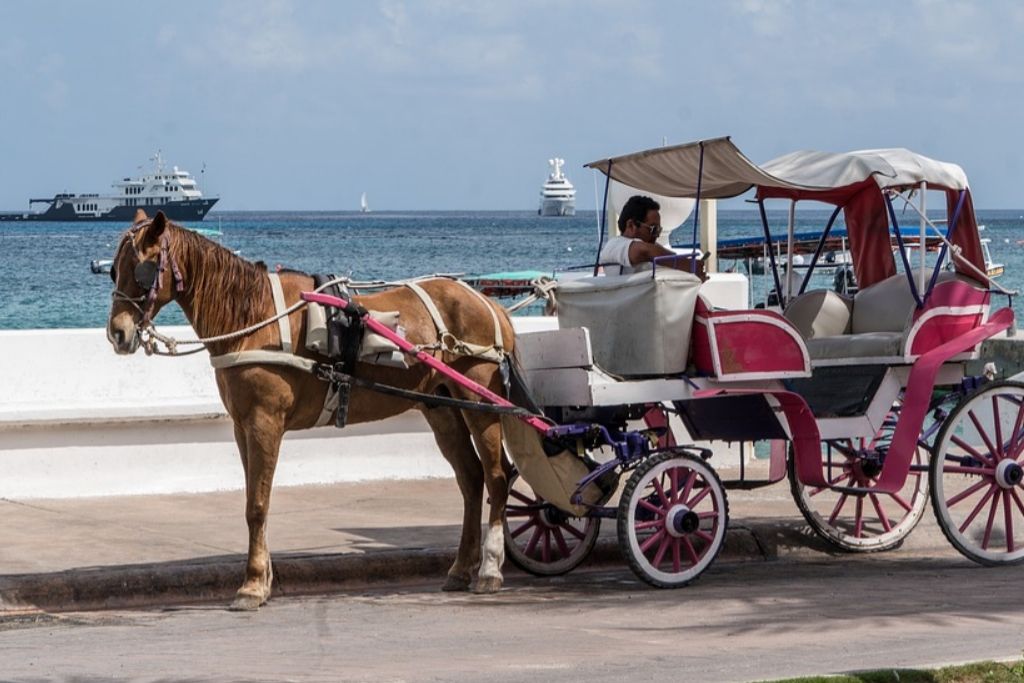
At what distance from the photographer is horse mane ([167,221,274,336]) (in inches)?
350

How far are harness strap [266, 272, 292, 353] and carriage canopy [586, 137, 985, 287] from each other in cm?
223

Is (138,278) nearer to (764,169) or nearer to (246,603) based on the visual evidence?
(246,603)

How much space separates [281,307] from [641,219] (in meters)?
2.19

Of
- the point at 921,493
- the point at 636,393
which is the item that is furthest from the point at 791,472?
the point at 636,393

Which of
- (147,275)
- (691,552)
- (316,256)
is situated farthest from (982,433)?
(316,256)

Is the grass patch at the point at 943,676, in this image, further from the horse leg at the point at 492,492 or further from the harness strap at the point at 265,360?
the harness strap at the point at 265,360

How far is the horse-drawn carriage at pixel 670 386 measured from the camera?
910 cm

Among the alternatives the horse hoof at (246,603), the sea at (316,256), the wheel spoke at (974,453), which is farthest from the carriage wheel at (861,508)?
the sea at (316,256)

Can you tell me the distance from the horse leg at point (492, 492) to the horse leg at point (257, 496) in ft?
3.84

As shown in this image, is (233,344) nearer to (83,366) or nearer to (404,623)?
(404,623)

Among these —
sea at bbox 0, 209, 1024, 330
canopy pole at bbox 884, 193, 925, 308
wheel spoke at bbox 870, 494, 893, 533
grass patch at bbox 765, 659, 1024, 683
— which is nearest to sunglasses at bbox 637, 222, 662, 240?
canopy pole at bbox 884, 193, 925, 308

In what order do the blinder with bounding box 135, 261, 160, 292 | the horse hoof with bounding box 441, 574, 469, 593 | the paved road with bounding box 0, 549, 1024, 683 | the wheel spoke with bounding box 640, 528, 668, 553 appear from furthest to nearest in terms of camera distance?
the horse hoof with bounding box 441, 574, 469, 593 < the wheel spoke with bounding box 640, 528, 668, 553 < the blinder with bounding box 135, 261, 160, 292 < the paved road with bounding box 0, 549, 1024, 683

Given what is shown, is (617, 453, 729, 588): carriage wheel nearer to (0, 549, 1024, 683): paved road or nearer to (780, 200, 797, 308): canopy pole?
(0, 549, 1024, 683): paved road

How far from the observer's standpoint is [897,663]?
6969 mm
